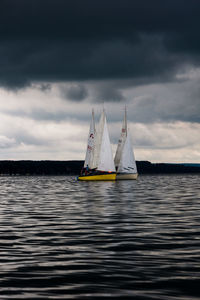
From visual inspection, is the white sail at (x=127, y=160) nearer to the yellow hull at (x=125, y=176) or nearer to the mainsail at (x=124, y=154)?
the mainsail at (x=124, y=154)

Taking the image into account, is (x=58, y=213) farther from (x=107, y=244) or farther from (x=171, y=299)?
Result: (x=171, y=299)

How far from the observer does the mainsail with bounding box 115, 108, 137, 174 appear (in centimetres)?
10388

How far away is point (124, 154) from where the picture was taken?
342ft

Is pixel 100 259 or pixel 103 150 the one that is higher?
pixel 103 150

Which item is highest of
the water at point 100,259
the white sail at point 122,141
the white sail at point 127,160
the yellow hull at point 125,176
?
the white sail at point 122,141

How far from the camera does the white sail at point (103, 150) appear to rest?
295 feet

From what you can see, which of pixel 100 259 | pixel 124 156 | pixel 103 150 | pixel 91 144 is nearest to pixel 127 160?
pixel 124 156

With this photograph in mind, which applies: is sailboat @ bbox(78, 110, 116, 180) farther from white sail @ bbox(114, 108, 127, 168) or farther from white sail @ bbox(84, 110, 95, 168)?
white sail @ bbox(114, 108, 127, 168)

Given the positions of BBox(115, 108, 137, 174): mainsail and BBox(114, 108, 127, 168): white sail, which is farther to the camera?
BBox(114, 108, 127, 168): white sail

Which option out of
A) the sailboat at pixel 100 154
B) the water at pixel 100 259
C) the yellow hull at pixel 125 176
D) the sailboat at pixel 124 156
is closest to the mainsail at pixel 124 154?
the sailboat at pixel 124 156

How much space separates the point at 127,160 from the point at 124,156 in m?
2.18

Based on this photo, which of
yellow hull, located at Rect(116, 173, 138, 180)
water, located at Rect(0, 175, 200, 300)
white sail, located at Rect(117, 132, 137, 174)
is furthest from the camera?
yellow hull, located at Rect(116, 173, 138, 180)

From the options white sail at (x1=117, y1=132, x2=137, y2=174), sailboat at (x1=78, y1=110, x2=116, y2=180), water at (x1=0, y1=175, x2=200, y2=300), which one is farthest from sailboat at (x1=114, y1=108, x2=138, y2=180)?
water at (x1=0, y1=175, x2=200, y2=300)

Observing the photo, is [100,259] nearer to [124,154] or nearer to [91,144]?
[91,144]
